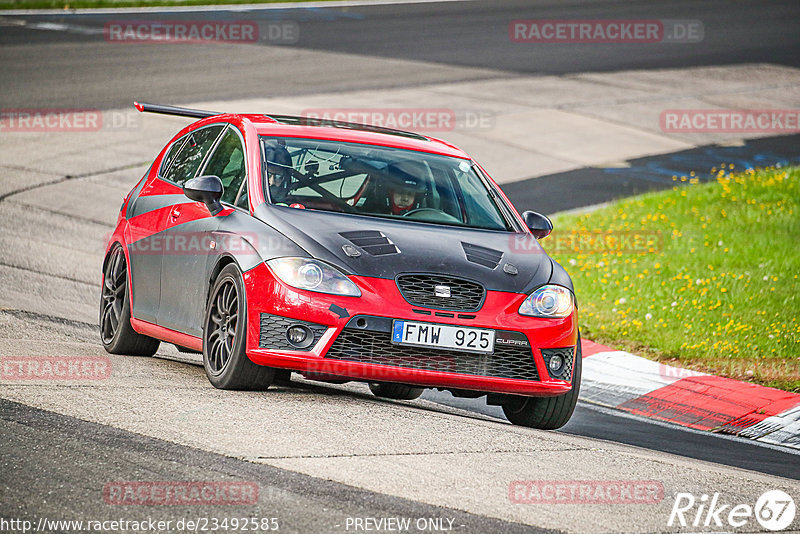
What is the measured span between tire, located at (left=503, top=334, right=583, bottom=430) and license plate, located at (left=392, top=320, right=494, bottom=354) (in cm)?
77

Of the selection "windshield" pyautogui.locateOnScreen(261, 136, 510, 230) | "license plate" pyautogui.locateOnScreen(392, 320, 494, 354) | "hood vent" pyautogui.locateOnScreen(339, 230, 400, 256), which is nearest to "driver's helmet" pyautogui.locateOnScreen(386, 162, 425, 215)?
"windshield" pyautogui.locateOnScreen(261, 136, 510, 230)

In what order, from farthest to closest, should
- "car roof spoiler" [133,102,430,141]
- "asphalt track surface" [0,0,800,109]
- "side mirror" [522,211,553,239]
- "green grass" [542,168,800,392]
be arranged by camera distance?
1. "asphalt track surface" [0,0,800,109]
2. "green grass" [542,168,800,392]
3. "car roof spoiler" [133,102,430,141]
4. "side mirror" [522,211,553,239]

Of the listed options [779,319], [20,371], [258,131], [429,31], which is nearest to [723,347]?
[779,319]

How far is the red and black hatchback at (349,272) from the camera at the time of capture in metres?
6.56

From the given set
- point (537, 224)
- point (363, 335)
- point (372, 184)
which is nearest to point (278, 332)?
point (363, 335)

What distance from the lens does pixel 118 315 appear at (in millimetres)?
8602

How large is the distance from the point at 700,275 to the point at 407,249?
6.26 metres

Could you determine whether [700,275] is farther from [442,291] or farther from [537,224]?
[442,291]

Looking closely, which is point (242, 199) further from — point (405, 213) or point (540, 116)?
point (540, 116)

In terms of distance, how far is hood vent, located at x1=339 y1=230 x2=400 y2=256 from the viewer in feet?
22.2

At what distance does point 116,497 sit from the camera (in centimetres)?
475

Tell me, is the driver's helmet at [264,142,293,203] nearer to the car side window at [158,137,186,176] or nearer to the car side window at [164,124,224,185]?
the car side window at [164,124,224,185]

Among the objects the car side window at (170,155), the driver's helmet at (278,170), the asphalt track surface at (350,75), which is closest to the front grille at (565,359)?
the asphalt track surface at (350,75)

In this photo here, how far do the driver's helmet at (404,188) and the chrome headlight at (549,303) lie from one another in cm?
111
